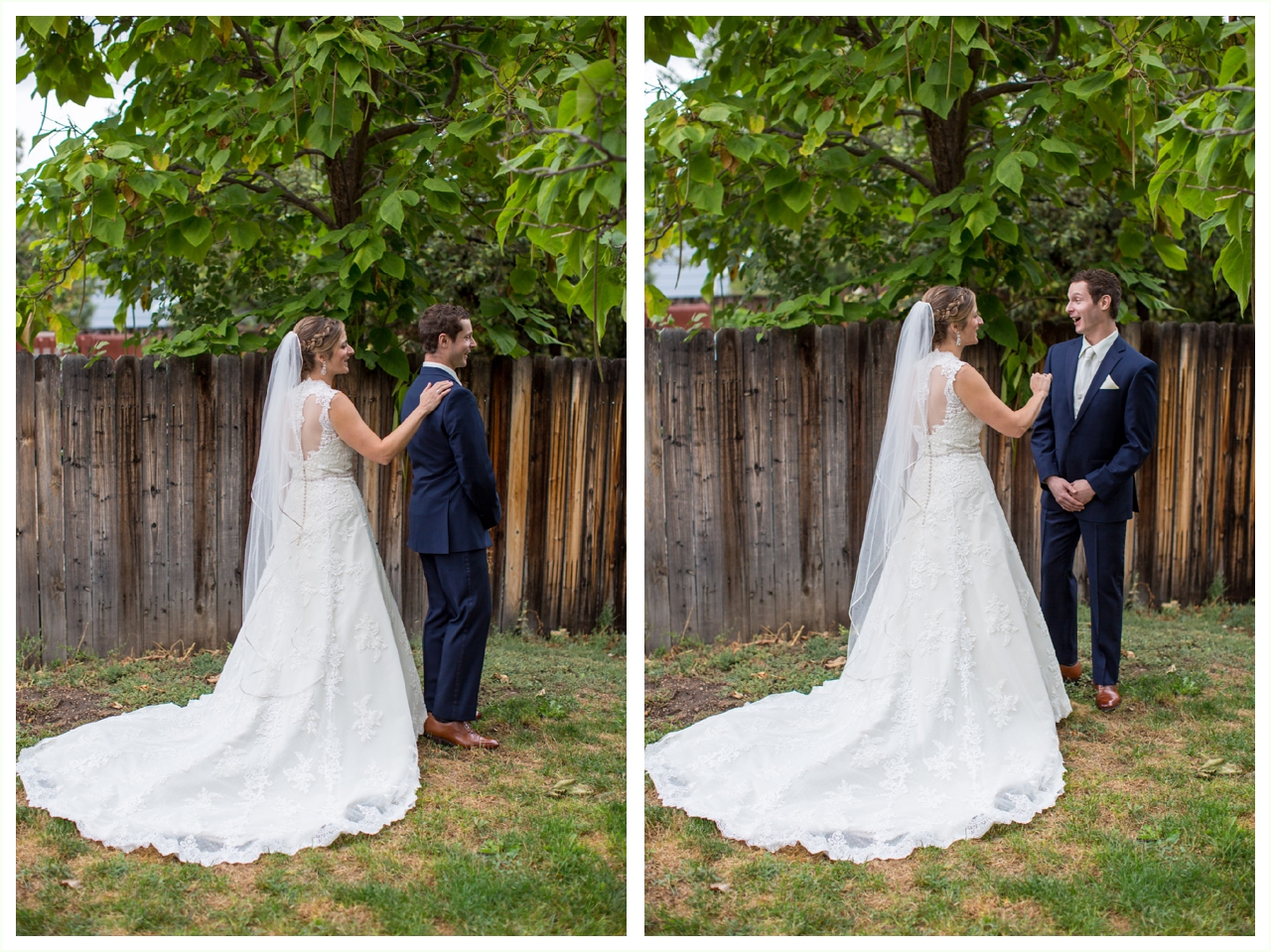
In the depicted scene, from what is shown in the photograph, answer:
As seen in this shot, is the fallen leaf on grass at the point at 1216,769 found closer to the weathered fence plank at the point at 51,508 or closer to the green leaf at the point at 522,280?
the green leaf at the point at 522,280

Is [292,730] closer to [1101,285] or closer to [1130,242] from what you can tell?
[1101,285]

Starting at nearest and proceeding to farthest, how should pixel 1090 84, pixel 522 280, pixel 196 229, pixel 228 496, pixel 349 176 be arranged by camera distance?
pixel 1090 84 → pixel 196 229 → pixel 522 280 → pixel 349 176 → pixel 228 496

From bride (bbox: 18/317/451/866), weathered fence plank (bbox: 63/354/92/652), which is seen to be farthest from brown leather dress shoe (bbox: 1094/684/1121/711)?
weathered fence plank (bbox: 63/354/92/652)

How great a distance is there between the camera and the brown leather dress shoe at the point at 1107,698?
3.82 metres

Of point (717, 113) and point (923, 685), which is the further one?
point (923, 685)

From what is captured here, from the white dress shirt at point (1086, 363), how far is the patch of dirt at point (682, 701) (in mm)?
1736

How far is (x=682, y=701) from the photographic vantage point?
4.12 m

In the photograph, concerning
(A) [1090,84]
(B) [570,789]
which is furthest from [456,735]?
(A) [1090,84]

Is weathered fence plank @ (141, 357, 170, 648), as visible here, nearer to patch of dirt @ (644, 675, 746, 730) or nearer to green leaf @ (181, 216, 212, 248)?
green leaf @ (181, 216, 212, 248)

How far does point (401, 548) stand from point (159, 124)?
2087 mm

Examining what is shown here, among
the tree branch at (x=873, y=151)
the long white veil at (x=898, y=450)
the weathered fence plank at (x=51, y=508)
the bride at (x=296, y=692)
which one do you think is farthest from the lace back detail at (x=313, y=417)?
the tree branch at (x=873, y=151)

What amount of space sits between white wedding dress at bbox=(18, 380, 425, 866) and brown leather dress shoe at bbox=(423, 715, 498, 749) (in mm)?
95

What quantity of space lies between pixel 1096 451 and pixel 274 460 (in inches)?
116

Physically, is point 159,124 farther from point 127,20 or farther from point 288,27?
point 288,27
